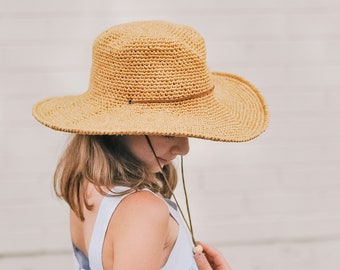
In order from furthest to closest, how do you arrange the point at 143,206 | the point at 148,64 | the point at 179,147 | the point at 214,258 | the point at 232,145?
the point at 232,145
the point at 214,258
the point at 179,147
the point at 148,64
the point at 143,206

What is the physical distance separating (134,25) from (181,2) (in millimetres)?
1792

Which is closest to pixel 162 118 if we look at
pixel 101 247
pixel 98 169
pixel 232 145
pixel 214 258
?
pixel 98 169

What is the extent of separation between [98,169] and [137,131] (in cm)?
22

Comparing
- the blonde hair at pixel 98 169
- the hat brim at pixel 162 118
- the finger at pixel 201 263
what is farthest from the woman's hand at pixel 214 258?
the hat brim at pixel 162 118

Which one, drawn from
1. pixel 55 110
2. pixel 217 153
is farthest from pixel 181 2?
pixel 55 110

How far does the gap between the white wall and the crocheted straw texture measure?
5.74ft

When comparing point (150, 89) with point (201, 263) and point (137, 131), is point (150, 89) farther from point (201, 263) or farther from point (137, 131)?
point (201, 263)

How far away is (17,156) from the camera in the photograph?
386cm

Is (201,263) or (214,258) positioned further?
(214,258)

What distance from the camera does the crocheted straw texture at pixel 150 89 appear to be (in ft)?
6.29

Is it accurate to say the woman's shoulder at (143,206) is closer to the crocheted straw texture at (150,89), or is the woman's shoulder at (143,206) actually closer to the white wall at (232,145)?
the crocheted straw texture at (150,89)

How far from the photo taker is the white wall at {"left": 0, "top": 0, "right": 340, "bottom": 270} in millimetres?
3762

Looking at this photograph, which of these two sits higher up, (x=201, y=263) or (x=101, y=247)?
(x=101, y=247)

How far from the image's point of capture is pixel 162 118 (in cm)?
192
